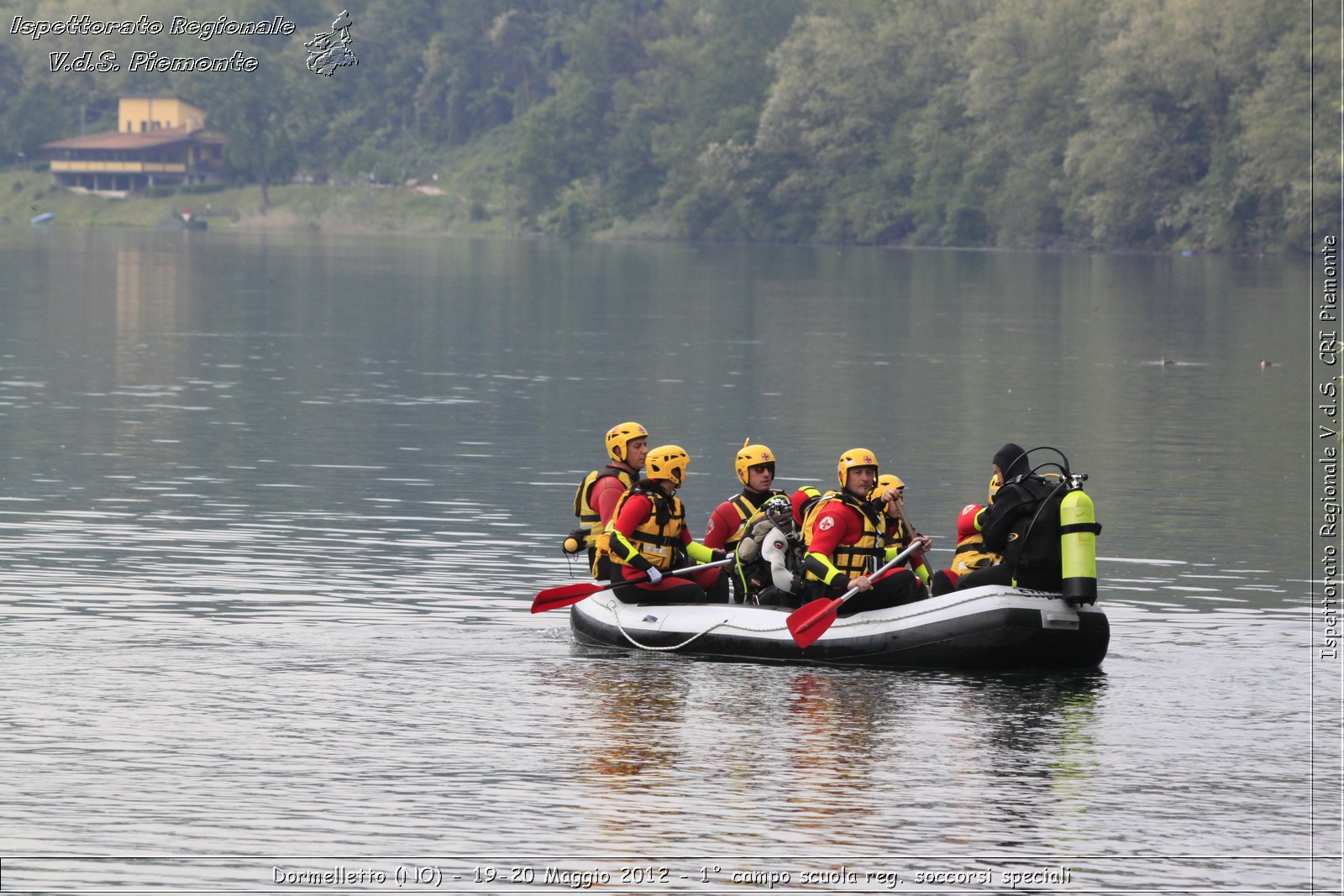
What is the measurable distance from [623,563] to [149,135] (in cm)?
16272

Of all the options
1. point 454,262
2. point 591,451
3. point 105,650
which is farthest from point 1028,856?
point 454,262

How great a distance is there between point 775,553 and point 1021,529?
189cm

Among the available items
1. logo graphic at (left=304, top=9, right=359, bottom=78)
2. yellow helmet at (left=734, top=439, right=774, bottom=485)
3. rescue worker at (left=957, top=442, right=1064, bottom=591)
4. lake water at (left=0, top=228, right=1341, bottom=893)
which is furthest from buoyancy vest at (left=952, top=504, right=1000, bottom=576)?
logo graphic at (left=304, top=9, right=359, bottom=78)

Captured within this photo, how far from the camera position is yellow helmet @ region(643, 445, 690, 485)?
16.9 m

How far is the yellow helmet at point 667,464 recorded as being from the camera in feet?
55.5

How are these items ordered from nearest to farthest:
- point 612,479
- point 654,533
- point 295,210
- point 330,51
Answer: point 654,533 → point 612,479 → point 295,210 → point 330,51

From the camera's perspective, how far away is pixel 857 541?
16.7m

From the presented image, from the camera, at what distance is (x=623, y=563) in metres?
17.4

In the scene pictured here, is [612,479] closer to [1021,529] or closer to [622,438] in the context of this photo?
[622,438]

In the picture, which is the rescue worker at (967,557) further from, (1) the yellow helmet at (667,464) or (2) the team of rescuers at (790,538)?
(1) the yellow helmet at (667,464)

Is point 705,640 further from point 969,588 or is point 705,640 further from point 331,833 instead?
point 331,833

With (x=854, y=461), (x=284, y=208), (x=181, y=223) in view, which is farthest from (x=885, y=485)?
(x=284, y=208)

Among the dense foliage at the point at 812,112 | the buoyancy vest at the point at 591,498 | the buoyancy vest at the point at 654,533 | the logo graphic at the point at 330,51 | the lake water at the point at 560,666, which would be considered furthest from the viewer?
the logo graphic at the point at 330,51

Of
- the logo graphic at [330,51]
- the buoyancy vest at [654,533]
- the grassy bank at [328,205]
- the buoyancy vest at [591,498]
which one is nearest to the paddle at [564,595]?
the buoyancy vest at [591,498]
